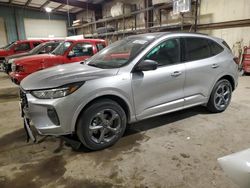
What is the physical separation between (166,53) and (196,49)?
64cm

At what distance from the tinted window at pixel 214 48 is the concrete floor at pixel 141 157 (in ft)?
3.70

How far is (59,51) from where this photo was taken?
641 centimetres

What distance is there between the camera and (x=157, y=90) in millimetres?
2838

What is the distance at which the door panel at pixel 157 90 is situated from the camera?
270cm

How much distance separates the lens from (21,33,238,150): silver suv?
2.31m

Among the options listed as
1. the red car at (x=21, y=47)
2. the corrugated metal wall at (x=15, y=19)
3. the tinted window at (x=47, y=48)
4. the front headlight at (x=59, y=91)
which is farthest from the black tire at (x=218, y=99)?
the corrugated metal wall at (x=15, y=19)

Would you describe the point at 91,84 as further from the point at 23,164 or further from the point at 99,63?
the point at 23,164

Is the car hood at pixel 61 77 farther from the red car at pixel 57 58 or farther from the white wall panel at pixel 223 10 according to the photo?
the white wall panel at pixel 223 10

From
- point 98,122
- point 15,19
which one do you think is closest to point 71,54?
point 98,122

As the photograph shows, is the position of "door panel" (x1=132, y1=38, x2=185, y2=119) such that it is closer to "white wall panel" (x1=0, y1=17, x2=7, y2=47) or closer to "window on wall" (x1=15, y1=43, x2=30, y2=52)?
"window on wall" (x1=15, y1=43, x2=30, y2=52)

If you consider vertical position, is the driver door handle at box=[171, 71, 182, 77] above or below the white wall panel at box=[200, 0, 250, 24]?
below

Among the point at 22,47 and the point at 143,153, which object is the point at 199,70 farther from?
the point at 22,47

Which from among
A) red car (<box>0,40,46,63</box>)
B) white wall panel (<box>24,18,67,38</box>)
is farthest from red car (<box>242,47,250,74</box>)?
white wall panel (<box>24,18,67,38</box>)

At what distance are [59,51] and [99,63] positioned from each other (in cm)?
392
